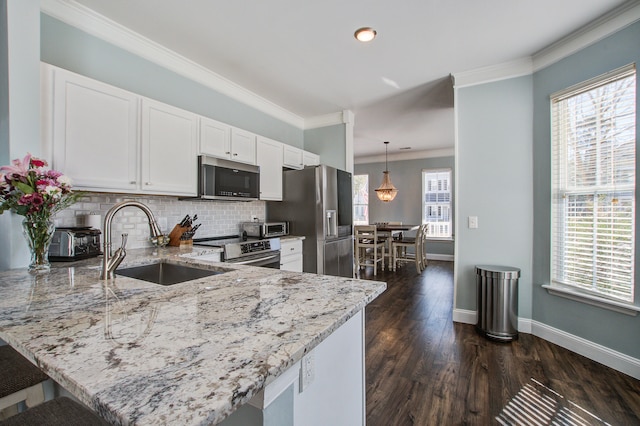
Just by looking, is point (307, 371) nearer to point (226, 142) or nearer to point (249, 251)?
point (249, 251)

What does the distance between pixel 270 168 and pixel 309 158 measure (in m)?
0.91

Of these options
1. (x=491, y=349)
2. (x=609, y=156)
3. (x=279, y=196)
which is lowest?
(x=491, y=349)

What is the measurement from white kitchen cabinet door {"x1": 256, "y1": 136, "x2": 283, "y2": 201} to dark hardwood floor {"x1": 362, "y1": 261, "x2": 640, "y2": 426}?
74.8 inches

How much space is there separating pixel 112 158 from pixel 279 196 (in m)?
1.90

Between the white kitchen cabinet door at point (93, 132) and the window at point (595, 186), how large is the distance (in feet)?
11.8

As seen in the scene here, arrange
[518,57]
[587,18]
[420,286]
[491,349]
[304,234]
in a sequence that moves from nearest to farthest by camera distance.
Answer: [587,18] < [491,349] < [518,57] < [304,234] < [420,286]

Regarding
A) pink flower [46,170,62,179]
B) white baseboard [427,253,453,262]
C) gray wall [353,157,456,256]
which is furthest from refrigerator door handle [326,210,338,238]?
white baseboard [427,253,453,262]

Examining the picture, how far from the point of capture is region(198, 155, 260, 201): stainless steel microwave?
8.70 ft

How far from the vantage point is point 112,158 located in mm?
2041

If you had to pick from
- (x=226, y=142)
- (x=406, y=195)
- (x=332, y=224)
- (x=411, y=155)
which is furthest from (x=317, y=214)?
(x=411, y=155)

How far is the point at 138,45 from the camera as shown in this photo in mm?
2430

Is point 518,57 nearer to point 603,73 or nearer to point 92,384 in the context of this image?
point 603,73

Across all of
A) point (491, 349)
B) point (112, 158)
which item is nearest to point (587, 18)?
point (491, 349)

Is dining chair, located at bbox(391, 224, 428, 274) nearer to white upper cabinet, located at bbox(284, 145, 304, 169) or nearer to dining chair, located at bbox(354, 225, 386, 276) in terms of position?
dining chair, located at bbox(354, 225, 386, 276)
